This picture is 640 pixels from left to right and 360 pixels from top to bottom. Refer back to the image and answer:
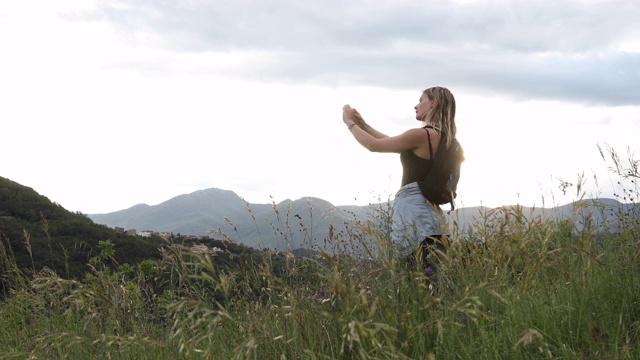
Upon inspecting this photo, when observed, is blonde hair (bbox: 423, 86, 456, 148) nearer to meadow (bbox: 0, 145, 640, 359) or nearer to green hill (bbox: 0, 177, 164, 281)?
meadow (bbox: 0, 145, 640, 359)

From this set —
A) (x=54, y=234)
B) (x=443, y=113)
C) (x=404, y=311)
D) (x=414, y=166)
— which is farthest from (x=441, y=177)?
(x=54, y=234)

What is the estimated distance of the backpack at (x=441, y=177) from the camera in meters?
4.21

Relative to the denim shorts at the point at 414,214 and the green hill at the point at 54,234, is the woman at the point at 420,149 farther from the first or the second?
the green hill at the point at 54,234

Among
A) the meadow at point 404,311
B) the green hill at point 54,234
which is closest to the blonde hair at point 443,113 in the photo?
the meadow at point 404,311

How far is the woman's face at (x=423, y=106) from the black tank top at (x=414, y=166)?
1.04 feet

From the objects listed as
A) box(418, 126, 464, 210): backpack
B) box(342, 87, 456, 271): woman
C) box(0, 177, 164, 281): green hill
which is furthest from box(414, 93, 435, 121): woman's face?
box(0, 177, 164, 281): green hill

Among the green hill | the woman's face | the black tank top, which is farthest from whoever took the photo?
the green hill

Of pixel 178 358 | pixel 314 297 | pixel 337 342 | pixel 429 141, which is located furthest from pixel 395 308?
pixel 429 141

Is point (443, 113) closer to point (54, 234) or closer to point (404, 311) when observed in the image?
point (404, 311)

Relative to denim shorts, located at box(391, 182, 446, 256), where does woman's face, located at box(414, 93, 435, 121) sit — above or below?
above

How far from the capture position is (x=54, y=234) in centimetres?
2423

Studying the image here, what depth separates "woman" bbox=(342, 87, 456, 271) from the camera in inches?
164

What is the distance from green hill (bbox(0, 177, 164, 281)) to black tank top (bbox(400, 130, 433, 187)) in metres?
14.4

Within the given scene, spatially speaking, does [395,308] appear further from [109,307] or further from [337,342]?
[109,307]
